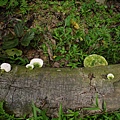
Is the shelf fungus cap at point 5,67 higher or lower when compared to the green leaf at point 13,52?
lower

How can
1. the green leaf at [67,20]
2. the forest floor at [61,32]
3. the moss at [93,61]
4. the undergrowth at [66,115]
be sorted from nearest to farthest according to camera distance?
the undergrowth at [66,115]
the moss at [93,61]
the forest floor at [61,32]
the green leaf at [67,20]

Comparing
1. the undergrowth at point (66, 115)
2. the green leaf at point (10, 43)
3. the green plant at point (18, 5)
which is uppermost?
the green plant at point (18, 5)

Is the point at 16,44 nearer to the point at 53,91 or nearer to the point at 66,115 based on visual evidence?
the point at 53,91

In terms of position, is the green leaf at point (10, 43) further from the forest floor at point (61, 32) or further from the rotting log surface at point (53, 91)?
the rotting log surface at point (53, 91)

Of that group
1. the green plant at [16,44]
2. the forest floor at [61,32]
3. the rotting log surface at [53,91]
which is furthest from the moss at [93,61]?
the green plant at [16,44]

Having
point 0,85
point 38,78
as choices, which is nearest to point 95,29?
point 38,78

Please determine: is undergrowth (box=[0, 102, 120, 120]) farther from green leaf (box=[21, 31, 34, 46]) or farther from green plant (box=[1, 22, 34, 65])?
green leaf (box=[21, 31, 34, 46])

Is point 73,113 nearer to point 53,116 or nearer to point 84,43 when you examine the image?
point 53,116

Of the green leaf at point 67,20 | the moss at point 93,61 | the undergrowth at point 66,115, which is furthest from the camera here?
the green leaf at point 67,20
